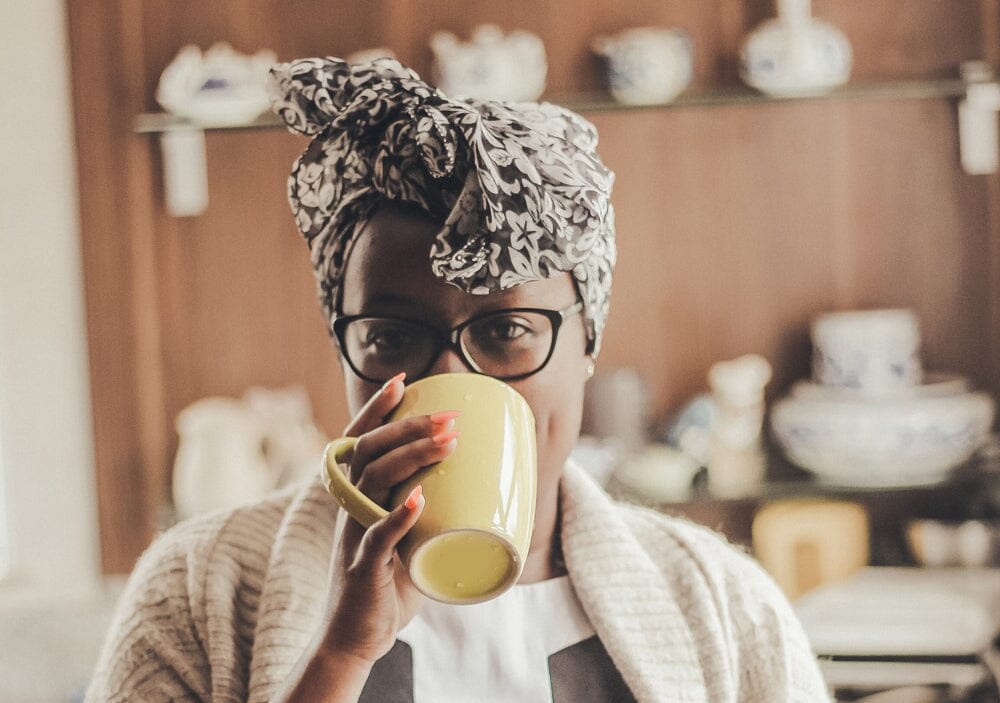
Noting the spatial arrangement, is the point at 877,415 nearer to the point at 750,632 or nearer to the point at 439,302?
the point at 750,632

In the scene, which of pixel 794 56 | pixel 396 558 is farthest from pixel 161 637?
pixel 794 56

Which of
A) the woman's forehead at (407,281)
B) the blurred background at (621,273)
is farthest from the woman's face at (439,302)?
the blurred background at (621,273)

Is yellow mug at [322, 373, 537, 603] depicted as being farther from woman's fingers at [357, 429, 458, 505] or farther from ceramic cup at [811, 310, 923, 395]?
ceramic cup at [811, 310, 923, 395]

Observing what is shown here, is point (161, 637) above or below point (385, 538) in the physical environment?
below

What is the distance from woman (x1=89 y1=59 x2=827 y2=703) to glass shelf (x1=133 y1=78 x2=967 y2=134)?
3.71 feet

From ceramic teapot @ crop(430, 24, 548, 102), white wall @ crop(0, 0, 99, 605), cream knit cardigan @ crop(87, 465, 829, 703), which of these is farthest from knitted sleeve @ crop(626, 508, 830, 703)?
white wall @ crop(0, 0, 99, 605)

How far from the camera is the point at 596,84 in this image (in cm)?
205

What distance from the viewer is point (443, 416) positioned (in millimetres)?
626

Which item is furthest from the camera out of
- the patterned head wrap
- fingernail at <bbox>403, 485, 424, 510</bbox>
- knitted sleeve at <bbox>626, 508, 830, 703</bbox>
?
knitted sleeve at <bbox>626, 508, 830, 703</bbox>

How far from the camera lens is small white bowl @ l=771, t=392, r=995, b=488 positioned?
190 cm

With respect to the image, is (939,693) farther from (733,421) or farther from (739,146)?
(739,146)

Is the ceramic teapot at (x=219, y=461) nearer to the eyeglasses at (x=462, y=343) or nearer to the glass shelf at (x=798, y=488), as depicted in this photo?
the glass shelf at (x=798, y=488)

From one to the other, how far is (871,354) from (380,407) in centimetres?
149

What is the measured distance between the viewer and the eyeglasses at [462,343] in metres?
0.80
